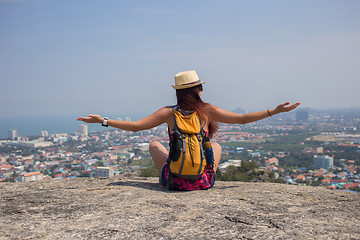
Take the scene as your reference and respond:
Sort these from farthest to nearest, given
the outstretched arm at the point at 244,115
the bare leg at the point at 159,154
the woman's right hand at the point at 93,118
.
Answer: the bare leg at the point at 159,154 → the outstretched arm at the point at 244,115 → the woman's right hand at the point at 93,118

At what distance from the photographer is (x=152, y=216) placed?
2.71m

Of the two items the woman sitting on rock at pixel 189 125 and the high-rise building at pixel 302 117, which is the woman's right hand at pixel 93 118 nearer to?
the woman sitting on rock at pixel 189 125

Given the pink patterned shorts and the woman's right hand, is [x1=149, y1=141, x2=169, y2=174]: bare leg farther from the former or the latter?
the woman's right hand

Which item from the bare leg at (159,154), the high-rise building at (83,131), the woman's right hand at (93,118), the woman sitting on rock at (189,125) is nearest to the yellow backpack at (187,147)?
the woman sitting on rock at (189,125)

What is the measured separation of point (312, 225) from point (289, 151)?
181 ft

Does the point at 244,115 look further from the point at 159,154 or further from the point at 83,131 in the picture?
the point at 83,131

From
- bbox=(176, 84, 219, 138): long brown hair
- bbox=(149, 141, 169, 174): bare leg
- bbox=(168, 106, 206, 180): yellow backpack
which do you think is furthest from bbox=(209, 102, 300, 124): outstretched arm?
bbox=(149, 141, 169, 174): bare leg

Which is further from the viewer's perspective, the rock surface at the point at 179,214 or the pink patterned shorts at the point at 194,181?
the pink patterned shorts at the point at 194,181

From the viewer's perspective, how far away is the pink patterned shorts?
371 centimetres

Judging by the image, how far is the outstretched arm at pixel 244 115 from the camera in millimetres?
3631

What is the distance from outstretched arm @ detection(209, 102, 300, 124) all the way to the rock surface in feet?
2.52

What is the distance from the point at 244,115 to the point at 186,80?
726mm

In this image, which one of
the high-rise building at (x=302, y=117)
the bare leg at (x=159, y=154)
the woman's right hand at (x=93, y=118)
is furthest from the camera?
the high-rise building at (x=302, y=117)

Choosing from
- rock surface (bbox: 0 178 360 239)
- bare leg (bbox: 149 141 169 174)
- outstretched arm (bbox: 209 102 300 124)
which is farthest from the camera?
bare leg (bbox: 149 141 169 174)
